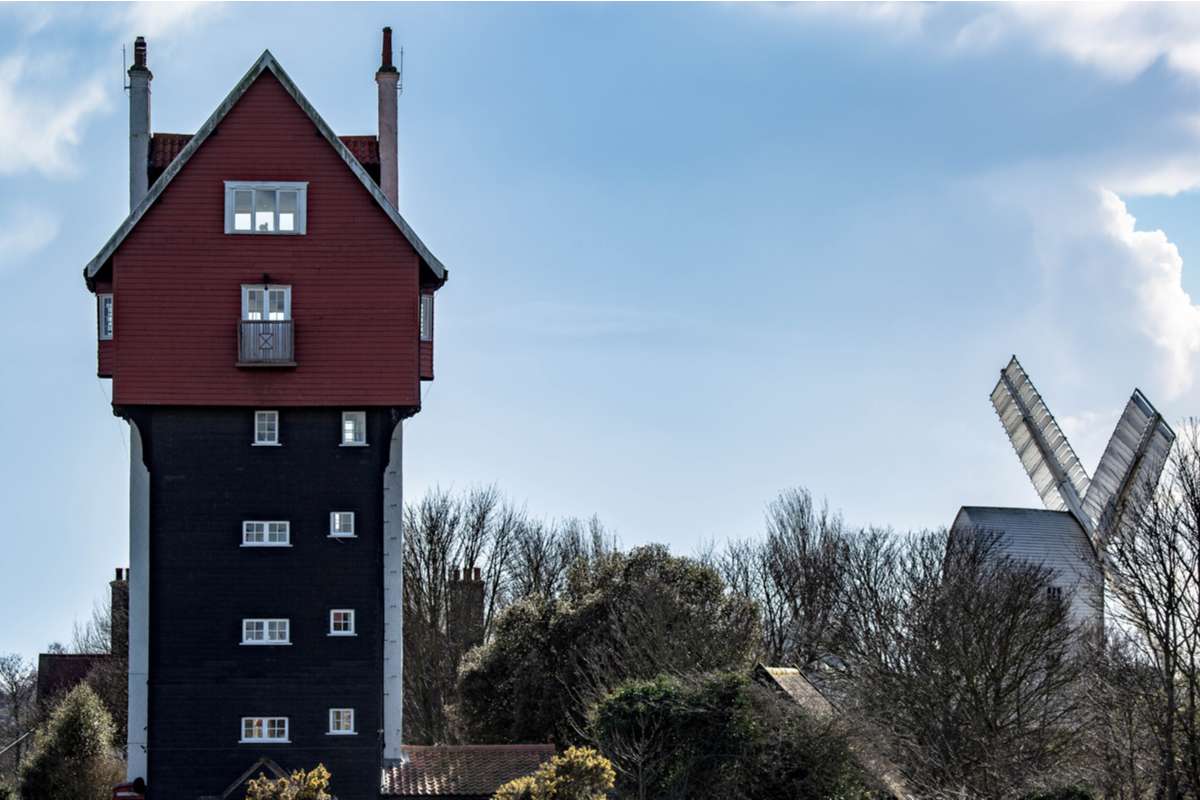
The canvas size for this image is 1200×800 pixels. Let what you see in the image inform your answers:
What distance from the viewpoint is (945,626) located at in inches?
1981

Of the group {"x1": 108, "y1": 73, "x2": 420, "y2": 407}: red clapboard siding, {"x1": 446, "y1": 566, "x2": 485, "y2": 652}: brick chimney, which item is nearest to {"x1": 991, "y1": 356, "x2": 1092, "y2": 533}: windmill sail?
{"x1": 446, "y1": 566, "x2": 485, "y2": 652}: brick chimney

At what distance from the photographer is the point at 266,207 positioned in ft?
165

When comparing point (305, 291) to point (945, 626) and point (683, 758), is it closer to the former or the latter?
point (683, 758)

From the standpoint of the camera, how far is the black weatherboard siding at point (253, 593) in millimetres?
48312

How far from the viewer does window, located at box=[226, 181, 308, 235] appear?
4997 centimetres

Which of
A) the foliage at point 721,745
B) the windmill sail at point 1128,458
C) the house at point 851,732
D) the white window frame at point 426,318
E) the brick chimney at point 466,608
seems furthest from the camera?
the windmill sail at point 1128,458

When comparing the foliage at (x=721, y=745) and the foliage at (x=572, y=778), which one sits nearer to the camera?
the foliage at (x=572, y=778)

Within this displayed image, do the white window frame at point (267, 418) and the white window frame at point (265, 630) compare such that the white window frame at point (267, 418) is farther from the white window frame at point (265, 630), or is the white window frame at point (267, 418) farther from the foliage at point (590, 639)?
the foliage at point (590, 639)

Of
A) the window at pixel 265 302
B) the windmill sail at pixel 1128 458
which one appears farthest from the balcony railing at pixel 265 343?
the windmill sail at pixel 1128 458

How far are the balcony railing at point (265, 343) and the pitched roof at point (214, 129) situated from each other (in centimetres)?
393

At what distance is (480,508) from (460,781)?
34694 mm

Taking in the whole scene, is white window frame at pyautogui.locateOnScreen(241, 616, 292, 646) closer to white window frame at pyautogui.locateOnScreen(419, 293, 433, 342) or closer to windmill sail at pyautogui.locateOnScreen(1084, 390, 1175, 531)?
white window frame at pyautogui.locateOnScreen(419, 293, 433, 342)

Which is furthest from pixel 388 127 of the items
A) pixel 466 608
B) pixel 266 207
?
pixel 466 608

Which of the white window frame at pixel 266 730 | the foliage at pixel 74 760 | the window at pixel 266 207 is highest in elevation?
the window at pixel 266 207
